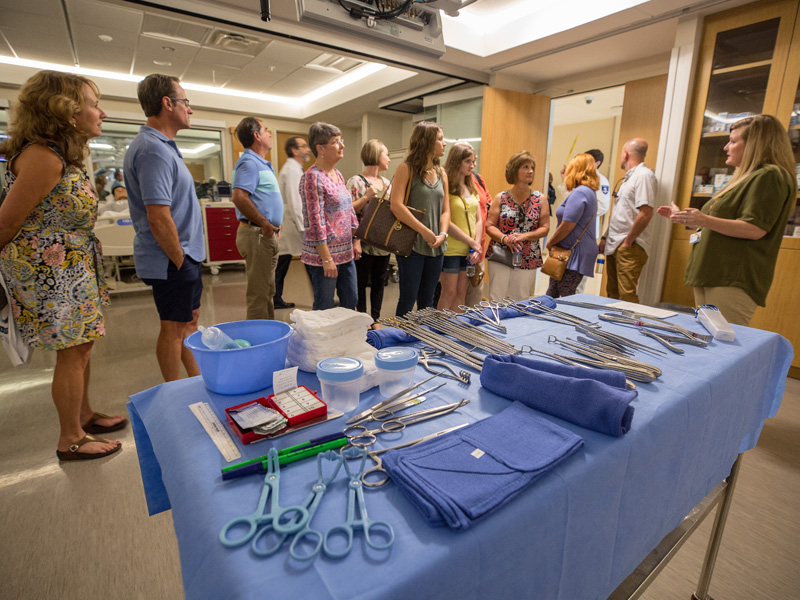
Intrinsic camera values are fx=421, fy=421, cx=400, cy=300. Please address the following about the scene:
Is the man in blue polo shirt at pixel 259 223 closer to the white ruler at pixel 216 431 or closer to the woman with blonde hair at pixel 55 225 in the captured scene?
the woman with blonde hair at pixel 55 225

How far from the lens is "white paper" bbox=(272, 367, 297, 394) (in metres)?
0.82

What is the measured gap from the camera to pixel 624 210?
3.22 metres

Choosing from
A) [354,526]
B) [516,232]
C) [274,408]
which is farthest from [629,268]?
[354,526]

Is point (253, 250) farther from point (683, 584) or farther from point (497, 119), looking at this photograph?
point (497, 119)

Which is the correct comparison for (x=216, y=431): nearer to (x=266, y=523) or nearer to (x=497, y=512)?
(x=266, y=523)

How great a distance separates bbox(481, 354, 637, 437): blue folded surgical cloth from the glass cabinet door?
294 centimetres

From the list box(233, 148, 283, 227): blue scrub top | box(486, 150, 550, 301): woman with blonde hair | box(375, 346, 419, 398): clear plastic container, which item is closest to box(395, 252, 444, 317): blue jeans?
box(486, 150, 550, 301): woman with blonde hair

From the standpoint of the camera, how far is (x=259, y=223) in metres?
2.61

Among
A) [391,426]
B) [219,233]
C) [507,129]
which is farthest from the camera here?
[219,233]

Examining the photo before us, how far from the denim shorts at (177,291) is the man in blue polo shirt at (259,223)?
0.75 m

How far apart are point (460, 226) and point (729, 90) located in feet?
7.08

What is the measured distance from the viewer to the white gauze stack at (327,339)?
96 cm

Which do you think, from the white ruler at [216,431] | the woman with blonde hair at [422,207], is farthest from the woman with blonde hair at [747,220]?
the white ruler at [216,431]

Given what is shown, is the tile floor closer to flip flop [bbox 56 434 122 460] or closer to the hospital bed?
flip flop [bbox 56 434 122 460]
